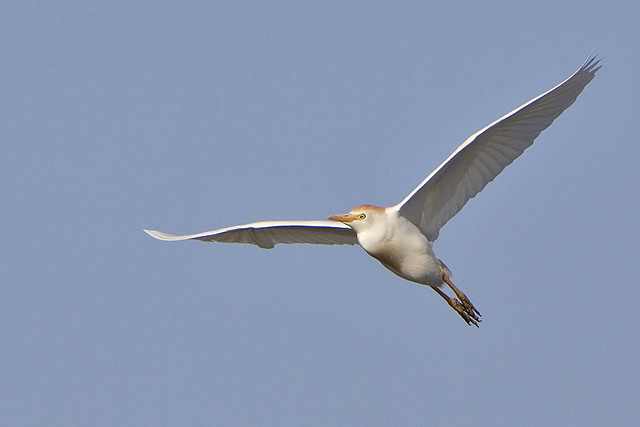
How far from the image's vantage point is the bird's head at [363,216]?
2416cm

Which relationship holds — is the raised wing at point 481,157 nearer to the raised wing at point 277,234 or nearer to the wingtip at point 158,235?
the raised wing at point 277,234

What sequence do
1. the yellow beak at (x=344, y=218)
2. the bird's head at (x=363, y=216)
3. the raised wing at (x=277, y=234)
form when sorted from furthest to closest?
the raised wing at (x=277, y=234) → the yellow beak at (x=344, y=218) → the bird's head at (x=363, y=216)

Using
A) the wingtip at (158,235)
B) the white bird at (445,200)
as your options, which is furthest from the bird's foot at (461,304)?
the wingtip at (158,235)

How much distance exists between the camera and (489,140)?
2389 cm

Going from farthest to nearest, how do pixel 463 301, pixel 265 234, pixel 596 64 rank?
pixel 265 234, pixel 463 301, pixel 596 64

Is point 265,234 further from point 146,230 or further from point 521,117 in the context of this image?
point 521,117

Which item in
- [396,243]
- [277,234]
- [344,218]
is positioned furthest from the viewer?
[277,234]

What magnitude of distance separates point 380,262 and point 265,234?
10.2ft

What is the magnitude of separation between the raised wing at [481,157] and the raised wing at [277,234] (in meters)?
1.79

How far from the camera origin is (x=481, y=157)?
79.2 feet

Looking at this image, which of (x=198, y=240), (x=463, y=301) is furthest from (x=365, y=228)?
(x=198, y=240)

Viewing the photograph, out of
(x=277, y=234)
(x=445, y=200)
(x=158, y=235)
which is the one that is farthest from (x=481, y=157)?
(x=158, y=235)

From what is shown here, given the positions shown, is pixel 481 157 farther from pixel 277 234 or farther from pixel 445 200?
pixel 277 234

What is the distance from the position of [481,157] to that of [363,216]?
240 cm
